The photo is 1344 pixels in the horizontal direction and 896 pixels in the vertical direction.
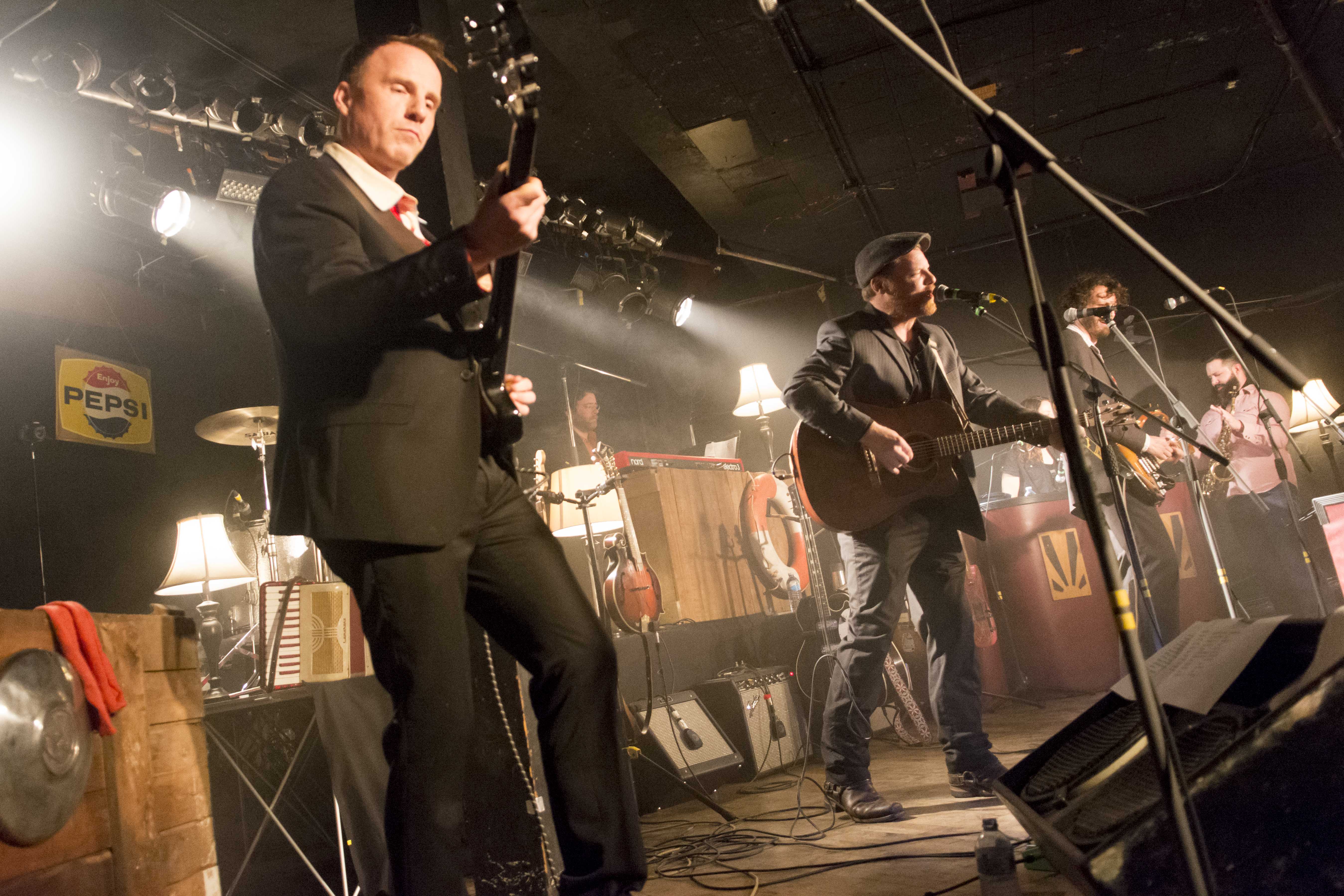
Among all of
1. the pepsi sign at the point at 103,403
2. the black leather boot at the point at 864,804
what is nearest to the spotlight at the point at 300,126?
the pepsi sign at the point at 103,403

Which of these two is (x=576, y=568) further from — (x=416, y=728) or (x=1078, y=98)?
(x=1078, y=98)

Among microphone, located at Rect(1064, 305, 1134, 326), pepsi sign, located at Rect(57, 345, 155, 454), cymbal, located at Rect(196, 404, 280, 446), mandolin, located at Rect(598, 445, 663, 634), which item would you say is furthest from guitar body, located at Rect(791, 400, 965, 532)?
pepsi sign, located at Rect(57, 345, 155, 454)

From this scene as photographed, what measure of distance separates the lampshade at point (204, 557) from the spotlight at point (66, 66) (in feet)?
8.82

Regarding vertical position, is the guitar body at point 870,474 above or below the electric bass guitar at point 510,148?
below

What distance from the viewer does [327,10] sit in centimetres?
519

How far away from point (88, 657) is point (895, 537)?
2.55 metres

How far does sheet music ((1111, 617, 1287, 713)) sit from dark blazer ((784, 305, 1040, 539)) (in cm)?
154

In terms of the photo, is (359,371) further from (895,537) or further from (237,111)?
(237,111)

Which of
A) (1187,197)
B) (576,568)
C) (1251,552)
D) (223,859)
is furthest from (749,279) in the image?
(223,859)

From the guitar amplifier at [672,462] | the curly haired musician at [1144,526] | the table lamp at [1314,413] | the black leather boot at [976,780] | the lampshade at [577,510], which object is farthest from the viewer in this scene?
the table lamp at [1314,413]

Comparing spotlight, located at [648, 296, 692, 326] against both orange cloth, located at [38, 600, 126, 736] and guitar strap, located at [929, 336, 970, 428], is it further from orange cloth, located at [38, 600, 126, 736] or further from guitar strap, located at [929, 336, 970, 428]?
orange cloth, located at [38, 600, 126, 736]

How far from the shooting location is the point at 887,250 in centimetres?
355

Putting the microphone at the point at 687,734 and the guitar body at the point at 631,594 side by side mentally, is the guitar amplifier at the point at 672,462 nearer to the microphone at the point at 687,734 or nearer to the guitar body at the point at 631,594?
the guitar body at the point at 631,594

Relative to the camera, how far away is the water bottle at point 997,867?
5.87ft
